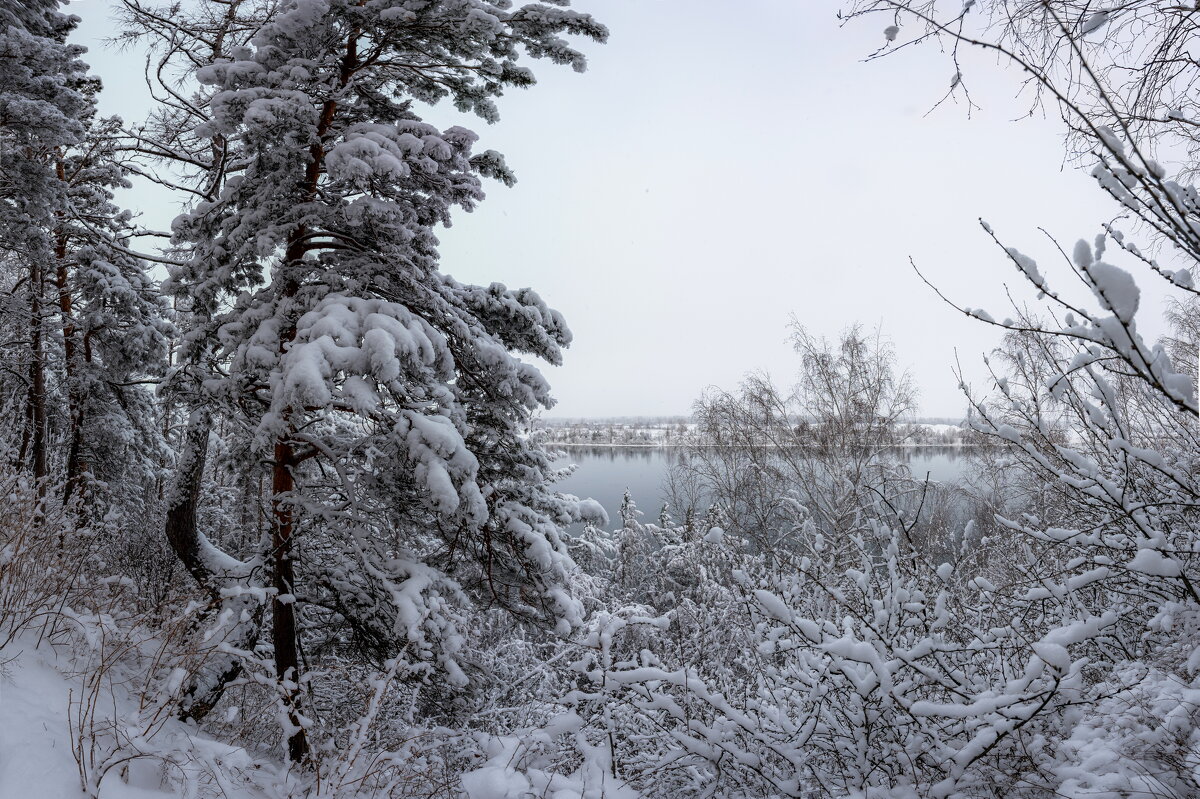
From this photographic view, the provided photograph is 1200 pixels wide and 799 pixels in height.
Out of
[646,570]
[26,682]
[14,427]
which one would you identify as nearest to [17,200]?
[14,427]

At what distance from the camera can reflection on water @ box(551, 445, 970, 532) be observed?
2710cm

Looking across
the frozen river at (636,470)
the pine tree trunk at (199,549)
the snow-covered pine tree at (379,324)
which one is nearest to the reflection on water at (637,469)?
the frozen river at (636,470)

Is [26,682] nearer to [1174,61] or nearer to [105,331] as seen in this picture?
[1174,61]

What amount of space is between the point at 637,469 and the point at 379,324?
2794 inches

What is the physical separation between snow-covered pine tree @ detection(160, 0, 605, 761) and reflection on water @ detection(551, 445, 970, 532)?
9544mm

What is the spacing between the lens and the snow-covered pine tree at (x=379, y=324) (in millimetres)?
4211

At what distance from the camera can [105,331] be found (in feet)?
34.4

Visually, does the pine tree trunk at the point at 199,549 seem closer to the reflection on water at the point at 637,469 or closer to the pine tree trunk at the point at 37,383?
the pine tree trunk at the point at 37,383

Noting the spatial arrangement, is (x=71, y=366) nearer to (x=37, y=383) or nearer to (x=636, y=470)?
(x=37, y=383)

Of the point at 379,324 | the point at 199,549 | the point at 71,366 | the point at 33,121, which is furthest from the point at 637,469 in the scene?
→ the point at 379,324

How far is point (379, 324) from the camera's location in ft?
13.4

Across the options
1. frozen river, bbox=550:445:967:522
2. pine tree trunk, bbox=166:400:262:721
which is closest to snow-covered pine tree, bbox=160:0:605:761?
pine tree trunk, bbox=166:400:262:721

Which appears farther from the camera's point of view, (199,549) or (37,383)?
(37,383)

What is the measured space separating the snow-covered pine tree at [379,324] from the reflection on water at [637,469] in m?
9.54
